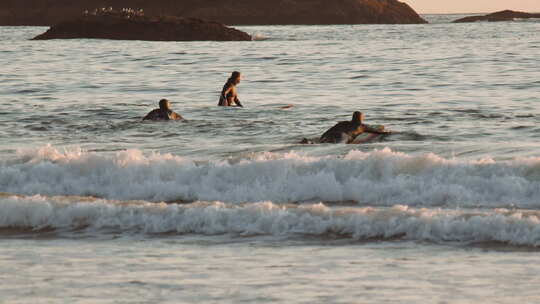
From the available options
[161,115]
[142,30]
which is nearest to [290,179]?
[161,115]

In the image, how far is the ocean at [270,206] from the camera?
10.9 meters

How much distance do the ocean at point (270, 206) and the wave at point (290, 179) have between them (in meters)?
0.03

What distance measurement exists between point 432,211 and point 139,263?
3.87 meters

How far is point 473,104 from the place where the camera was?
32031mm

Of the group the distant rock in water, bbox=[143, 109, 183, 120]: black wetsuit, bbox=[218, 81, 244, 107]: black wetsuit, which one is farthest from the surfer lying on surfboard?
the distant rock in water

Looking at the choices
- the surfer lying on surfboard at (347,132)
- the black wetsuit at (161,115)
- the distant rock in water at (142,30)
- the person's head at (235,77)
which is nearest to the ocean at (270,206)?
the black wetsuit at (161,115)

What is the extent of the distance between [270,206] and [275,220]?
1.67 feet

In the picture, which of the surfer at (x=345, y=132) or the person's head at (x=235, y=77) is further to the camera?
the person's head at (x=235, y=77)

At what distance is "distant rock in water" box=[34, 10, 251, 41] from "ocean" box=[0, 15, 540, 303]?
68691mm

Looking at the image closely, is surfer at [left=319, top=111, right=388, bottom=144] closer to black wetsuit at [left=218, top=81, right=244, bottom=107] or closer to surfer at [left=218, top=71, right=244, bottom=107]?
surfer at [left=218, top=71, right=244, bottom=107]

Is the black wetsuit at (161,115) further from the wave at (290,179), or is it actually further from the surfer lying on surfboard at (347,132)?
the wave at (290,179)

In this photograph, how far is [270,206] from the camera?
46.6ft

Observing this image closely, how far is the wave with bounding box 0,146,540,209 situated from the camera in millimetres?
15820

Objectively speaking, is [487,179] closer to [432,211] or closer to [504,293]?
[432,211]
